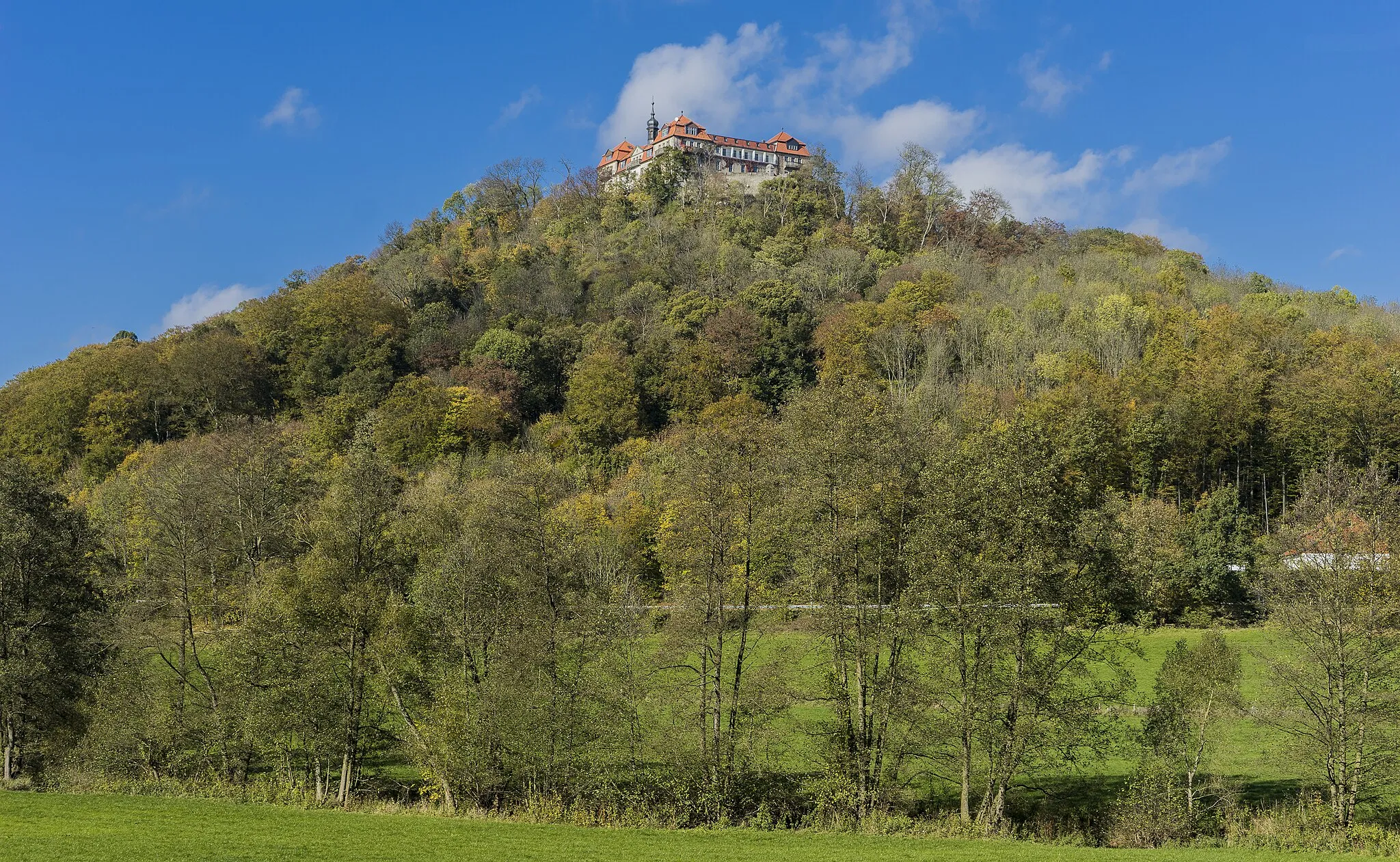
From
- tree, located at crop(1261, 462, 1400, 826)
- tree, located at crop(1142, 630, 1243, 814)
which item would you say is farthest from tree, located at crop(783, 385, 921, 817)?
tree, located at crop(1261, 462, 1400, 826)

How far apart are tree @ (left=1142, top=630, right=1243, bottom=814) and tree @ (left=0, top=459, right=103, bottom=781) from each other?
30727mm

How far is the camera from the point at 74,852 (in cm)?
1791

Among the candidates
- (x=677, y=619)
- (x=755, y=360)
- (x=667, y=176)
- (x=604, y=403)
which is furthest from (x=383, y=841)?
(x=667, y=176)

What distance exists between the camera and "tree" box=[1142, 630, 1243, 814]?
25438 millimetres

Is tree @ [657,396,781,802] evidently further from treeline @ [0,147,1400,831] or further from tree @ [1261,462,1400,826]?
tree @ [1261,462,1400,826]

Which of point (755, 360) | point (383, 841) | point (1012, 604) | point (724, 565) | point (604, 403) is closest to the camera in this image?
point (383, 841)

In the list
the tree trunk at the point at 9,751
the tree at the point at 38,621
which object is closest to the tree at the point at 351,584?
the tree at the point at 38,621

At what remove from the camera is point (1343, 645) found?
81.0ft

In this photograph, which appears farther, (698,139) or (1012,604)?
(698,139)

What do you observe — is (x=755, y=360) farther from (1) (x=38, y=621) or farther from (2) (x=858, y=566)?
(1) (x=38, y=621)

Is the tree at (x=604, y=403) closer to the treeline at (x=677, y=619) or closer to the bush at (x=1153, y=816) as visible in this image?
the treeline at (x=677, y=619)

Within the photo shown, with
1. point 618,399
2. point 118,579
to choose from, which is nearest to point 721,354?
point 618,399

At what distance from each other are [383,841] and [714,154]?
4598 inches

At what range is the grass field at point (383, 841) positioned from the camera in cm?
1883
